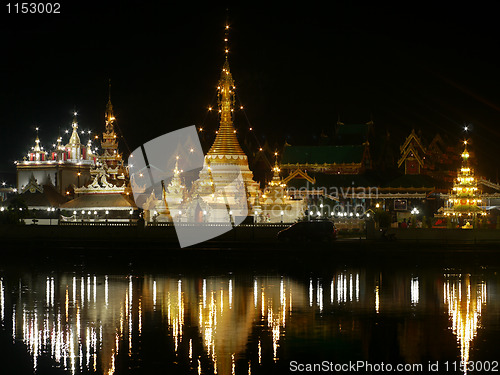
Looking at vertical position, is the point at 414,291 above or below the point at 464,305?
above

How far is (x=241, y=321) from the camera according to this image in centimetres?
1655

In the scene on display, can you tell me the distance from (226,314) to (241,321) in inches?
34.5

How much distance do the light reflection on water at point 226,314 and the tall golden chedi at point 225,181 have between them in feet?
69.7

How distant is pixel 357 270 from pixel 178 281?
617cm

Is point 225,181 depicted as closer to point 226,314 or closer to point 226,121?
point 226,121

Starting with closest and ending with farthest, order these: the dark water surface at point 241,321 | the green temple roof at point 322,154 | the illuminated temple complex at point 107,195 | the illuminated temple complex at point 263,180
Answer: the dark water surface at point 241,321
the illuminated temple complex at point 263,180
the illuminated temple complex at point 107,195
the green temple roof at point 322,154

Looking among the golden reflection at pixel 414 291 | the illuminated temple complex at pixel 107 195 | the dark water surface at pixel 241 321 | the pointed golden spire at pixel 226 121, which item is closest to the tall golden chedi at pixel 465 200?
the pointed golden spire at pixel 226 121

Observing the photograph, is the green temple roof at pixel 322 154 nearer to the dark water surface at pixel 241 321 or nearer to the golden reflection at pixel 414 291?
the dark water surface at pixel 241 321

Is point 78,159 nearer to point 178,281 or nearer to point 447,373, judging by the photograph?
point 178,281

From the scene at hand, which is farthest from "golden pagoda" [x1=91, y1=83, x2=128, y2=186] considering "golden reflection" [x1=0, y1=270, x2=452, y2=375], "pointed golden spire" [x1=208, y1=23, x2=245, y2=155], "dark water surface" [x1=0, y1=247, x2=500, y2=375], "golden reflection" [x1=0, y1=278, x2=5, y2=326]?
"golden reflection" [x1=0, y1=278, x2=5, y2=326]

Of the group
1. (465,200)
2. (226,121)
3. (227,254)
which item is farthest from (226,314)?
(226,121)

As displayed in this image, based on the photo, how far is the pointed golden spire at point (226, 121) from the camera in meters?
51.1

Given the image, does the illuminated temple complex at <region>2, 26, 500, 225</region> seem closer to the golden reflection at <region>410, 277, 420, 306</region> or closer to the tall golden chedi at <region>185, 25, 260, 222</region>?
the tall golden chedi at <region>185, 25, 260, 222</region>

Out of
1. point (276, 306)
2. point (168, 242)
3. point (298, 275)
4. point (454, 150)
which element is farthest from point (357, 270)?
point (454, 150)
